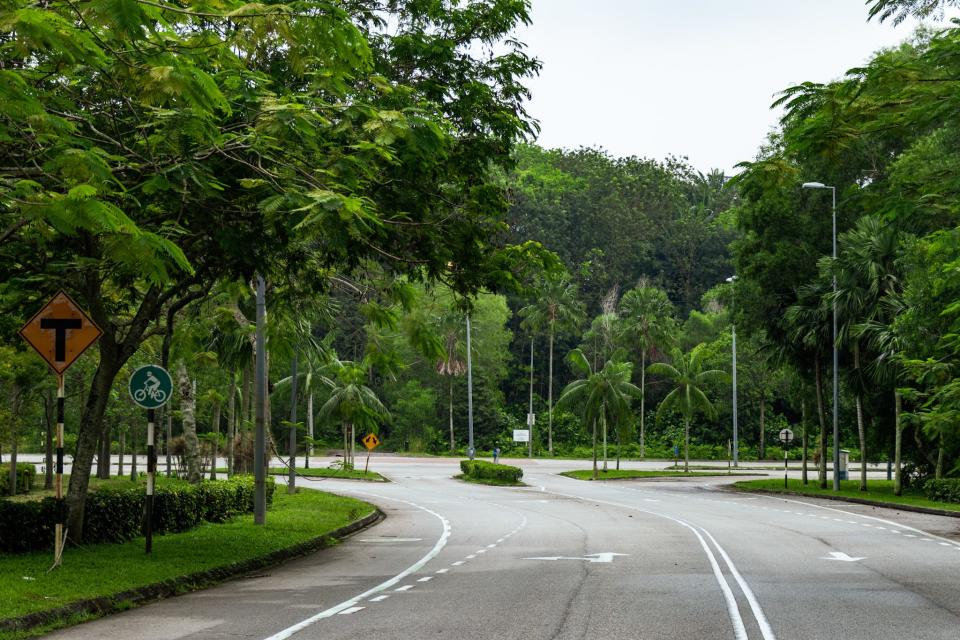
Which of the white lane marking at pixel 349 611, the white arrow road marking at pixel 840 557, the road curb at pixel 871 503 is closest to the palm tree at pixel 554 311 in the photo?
the road curb at pixel 871 503

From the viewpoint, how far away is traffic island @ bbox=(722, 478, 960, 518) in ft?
120

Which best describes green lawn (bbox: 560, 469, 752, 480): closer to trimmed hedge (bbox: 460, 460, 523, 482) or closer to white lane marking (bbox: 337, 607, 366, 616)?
trimmed hedge (bbox: 460, 460, 523, 482)

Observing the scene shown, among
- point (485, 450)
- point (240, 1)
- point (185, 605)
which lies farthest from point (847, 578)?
point (485, 450)

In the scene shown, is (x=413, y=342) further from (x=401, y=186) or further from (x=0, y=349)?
(x=0, y=349)

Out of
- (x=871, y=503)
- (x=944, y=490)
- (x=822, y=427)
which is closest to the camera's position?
(x=944, y=490)

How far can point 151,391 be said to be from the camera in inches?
650

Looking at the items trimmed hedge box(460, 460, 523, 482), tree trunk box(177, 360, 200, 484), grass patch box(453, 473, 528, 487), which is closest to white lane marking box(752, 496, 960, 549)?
grass patch box(453, 473, 528, 487)

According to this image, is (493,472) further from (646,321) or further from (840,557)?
(840,557)

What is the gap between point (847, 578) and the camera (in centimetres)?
1588

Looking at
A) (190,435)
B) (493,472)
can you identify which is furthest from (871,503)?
(190,435)

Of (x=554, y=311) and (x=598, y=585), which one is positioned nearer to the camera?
(x=598, y=585)

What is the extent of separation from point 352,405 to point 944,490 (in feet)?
66.5

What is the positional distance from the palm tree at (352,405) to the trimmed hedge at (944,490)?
754 inches

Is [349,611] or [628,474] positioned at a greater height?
[349,611]
